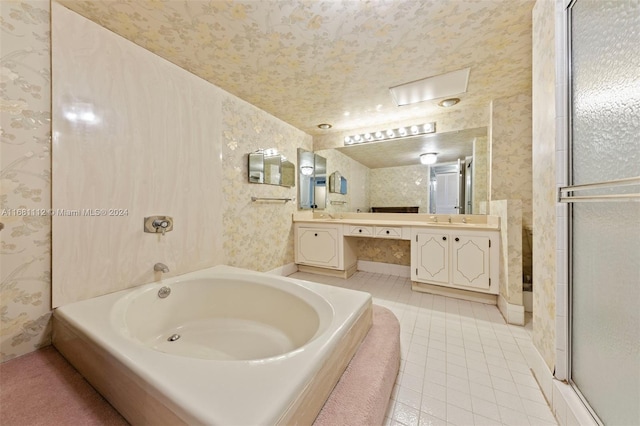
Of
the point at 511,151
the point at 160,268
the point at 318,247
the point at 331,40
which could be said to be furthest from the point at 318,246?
the point at 511,151

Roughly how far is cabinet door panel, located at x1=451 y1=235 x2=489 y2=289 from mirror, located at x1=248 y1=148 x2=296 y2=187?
199cm

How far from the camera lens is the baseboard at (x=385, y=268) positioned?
2.85 m

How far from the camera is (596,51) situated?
814mm

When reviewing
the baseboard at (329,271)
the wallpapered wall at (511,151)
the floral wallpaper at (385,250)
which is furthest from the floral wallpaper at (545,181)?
the baseboard at (329,271)

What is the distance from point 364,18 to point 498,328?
231cm

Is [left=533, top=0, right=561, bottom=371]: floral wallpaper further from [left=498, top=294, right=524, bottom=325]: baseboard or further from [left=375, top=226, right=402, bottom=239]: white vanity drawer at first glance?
[left=375, top=226, right=402, bottom=239]: white vanity drawer

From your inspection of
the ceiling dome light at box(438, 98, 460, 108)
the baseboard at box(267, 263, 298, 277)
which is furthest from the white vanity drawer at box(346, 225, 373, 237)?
the ceiling dome light at box(438, 98, 460, 108)

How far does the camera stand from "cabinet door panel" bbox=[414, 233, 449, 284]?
2201 millimetres

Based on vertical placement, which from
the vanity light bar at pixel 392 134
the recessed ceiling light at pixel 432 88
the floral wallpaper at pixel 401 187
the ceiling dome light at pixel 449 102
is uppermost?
the ceiling dome light at pixel 449 102

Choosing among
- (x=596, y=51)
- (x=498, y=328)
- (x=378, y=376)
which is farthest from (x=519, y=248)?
(x=378, y=376)

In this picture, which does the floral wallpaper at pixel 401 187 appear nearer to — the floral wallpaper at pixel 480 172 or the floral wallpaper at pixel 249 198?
the floral wallpaper at pixel 480 172

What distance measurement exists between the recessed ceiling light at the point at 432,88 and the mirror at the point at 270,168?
4.71 ft

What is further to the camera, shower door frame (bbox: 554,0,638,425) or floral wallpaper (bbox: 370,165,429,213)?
floral wallpaper (bbox: 370,165,429,213)

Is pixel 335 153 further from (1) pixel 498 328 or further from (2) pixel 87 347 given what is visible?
(2) pixel 87 347
